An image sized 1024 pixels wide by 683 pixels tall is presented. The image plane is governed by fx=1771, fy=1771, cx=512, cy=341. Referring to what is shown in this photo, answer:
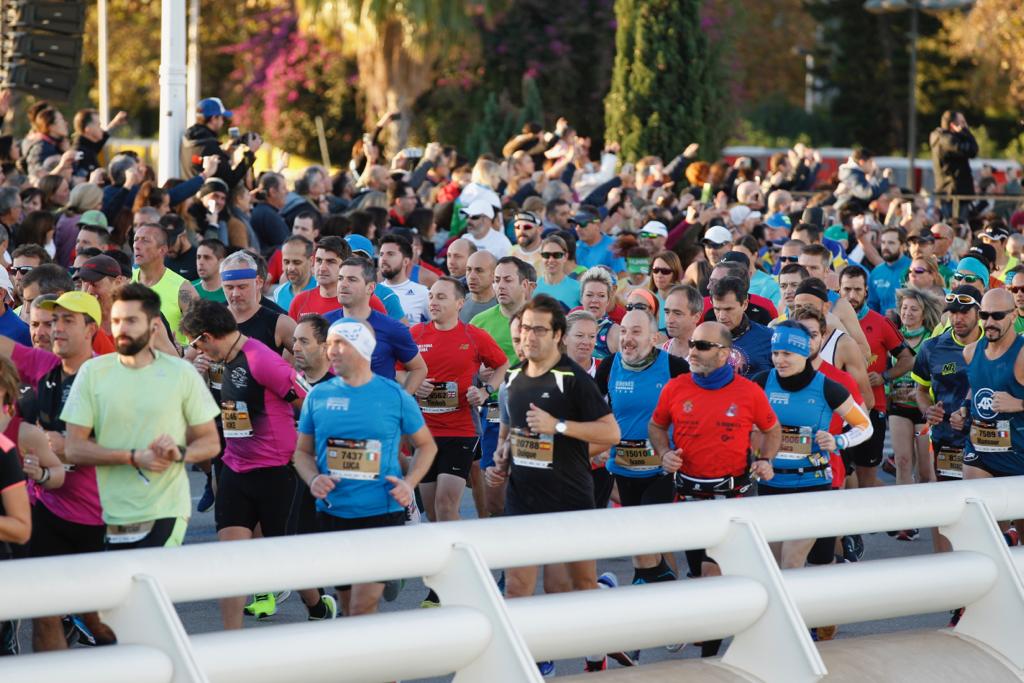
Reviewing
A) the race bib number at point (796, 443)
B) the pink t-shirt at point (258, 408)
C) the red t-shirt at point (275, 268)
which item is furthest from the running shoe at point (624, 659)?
the red t-shirt at point (275, 268)

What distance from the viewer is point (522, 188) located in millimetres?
18844

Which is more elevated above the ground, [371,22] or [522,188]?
[371,22]

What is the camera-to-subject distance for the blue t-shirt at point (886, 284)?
14.9 metres

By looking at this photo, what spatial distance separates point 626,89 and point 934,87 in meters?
24.0

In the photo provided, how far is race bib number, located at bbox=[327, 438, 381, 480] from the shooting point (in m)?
7.42

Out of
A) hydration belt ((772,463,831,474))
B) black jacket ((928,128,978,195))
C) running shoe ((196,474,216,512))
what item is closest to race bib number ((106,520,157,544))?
hydration belt ((772,463,831,474))

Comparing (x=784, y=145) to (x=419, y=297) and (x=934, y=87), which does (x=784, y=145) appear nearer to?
(x=934, y=87)

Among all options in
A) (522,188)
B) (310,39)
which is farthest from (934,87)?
(522,188)

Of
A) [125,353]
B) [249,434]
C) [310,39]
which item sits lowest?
[249,434]

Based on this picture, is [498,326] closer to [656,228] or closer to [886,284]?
[656,228]

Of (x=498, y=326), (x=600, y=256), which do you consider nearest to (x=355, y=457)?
(x=498, y=326)

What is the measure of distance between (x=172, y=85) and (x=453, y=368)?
21.7ft

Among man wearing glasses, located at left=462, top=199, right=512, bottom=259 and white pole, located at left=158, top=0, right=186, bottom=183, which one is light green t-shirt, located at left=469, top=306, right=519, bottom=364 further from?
white pole, located at left=158, top=0, right=186, bottom=183

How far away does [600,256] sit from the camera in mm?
15078
